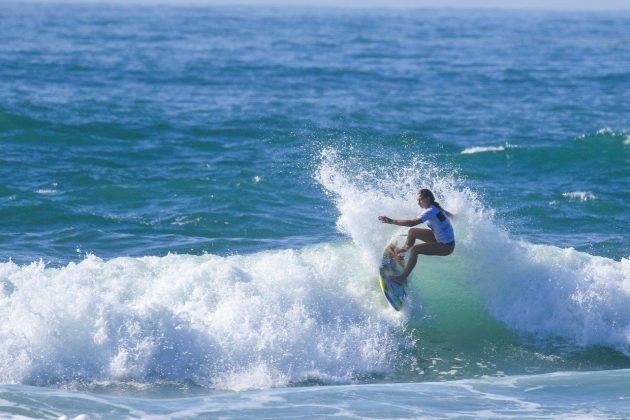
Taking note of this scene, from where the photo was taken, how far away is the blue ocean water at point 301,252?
42.4 ft

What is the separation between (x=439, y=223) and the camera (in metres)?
14.9

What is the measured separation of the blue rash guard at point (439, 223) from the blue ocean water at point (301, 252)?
0.95 meters

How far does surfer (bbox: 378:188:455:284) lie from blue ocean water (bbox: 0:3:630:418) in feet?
2.38

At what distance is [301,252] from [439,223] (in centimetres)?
292

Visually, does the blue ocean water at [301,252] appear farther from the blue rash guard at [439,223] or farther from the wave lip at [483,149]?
the blue rash guard at [439,223]

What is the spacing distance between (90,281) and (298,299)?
10.4 ft

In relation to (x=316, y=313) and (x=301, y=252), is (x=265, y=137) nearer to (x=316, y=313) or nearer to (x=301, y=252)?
(x=301, y=252)

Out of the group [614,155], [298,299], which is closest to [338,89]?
[614,155]

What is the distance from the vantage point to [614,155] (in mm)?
27031

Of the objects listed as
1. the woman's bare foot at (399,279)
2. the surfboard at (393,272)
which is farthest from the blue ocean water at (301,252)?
the woman's bare foot at (399,279)

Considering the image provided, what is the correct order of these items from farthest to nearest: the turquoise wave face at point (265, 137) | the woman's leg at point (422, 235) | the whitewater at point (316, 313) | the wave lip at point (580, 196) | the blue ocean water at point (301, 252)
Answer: the wave lip at point (580, 196) < the turquoise wave face at point (265, 137) < the woman's leg at point (422, 235) < the whitewater at point (316, 313) < the blue ocean water at point (301, 252)

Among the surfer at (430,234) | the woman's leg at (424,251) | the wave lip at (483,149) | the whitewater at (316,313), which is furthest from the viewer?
the wave lip at (483,149)

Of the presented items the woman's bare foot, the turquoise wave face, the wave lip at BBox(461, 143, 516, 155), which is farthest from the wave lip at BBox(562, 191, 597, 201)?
the woman's bare foot

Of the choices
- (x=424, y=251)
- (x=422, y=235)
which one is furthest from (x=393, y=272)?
(x=422, y=235)
